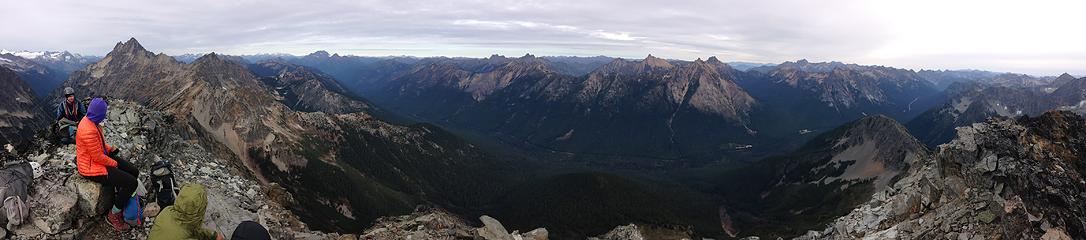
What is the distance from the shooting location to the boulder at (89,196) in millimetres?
25312

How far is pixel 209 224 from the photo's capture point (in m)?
28.1

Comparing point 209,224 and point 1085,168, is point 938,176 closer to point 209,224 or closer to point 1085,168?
point 1085,168

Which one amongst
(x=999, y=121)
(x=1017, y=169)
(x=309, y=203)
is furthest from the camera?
(x=309, y=203)

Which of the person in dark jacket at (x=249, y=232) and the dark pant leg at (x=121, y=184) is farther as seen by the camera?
the dark pant leg at (x=121, y=184)

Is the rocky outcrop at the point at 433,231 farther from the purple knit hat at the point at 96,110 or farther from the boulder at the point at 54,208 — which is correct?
the purple knit hat at the point at 96,110

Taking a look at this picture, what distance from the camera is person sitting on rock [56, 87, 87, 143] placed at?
27.6 metres

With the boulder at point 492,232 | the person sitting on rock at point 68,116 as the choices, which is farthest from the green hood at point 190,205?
the boulder at point 492,232

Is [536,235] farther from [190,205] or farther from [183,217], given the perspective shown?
[190,205]

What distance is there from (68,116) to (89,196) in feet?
19.8

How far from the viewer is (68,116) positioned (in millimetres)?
28188

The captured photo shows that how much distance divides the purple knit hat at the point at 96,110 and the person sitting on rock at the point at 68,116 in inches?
273

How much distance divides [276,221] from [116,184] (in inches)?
574

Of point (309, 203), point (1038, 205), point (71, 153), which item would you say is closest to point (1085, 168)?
point (1038, 205)

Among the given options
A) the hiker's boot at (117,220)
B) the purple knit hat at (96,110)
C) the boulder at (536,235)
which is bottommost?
the boulder at (536,235)
